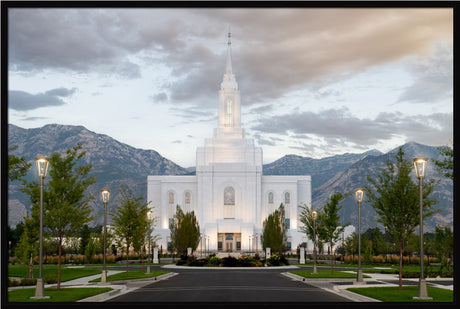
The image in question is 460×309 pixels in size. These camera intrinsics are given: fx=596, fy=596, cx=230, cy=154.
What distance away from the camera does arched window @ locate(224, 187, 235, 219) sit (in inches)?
3984

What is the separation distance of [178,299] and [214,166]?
77.8m

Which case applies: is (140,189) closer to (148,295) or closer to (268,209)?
→ (268,209)

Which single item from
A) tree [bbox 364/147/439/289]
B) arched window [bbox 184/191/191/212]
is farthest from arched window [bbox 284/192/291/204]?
tree [bbox 364/147/439/289]

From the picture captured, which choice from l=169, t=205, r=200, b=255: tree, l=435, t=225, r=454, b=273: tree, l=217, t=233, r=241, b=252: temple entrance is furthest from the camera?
l=217, t=233, r=241, b=252: temple entrance

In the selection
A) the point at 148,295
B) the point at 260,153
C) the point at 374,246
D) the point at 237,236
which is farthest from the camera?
the point at 260,153

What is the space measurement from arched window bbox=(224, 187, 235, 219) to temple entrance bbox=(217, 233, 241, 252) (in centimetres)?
628

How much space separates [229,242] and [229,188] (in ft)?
34.4

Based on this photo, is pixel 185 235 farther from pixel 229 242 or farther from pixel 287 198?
pixel 287 198

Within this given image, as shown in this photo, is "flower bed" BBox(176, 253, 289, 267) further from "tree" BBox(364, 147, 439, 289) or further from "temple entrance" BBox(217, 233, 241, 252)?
"temple entrance" BBox(217, 233, 241, 252)

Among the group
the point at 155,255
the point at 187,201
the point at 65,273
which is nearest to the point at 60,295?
the point at 65,273

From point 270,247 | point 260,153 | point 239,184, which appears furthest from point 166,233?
point 270,247

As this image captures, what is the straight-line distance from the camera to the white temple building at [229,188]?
9912cm

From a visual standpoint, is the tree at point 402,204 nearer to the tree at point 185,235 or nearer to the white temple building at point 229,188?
the tree at point 185,235
